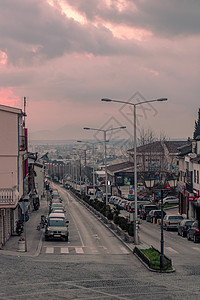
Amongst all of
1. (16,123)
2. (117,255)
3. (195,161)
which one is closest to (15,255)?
(117,255)

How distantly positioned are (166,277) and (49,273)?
5.48 meters

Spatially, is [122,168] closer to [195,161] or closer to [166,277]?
[195,161]

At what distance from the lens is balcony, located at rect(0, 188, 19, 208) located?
34.2 meters

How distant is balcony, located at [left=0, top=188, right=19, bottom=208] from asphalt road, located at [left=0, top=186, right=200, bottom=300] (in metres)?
3.96

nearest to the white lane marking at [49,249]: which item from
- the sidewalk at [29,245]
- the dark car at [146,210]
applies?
the sidewalk at [29,245]

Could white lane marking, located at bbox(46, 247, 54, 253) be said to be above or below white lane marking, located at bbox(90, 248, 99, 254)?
above

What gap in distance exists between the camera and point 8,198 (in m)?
35.0

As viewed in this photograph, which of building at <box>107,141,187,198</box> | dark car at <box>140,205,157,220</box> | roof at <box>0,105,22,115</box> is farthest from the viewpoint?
building at <box>107,141,187,198</box>

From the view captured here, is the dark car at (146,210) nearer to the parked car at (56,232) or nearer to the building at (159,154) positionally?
the parked car at (56,232)

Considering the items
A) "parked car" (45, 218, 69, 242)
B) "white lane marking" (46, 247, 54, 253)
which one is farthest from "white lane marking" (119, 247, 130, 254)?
"parked car" (45, 218, 69, 242)

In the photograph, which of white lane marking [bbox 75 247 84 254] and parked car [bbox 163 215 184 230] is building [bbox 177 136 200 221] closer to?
parked car [bbox 163 215 184 230]

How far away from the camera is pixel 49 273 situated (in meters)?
24.2

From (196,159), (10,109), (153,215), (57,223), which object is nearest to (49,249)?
(57,223)

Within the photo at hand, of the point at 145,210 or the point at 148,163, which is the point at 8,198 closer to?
the point at 145,210
